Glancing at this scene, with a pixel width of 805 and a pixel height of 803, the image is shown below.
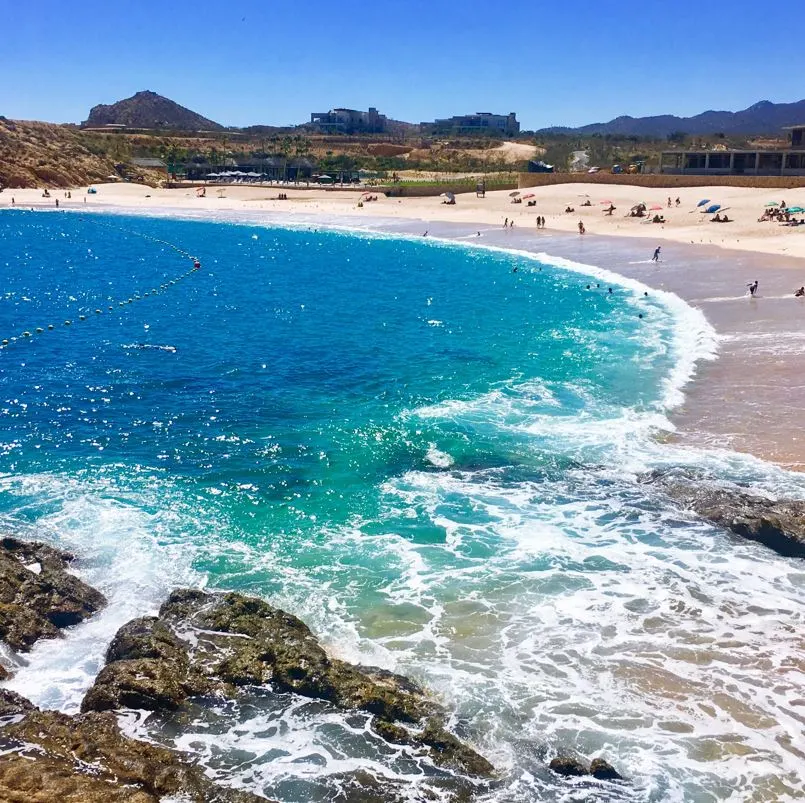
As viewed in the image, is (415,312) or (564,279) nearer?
(415,312)

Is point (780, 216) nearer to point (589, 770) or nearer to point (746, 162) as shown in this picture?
point (746, 162)

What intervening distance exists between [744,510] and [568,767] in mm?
7996

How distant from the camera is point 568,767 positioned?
9727mm

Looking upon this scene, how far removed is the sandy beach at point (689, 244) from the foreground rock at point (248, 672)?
11651 millimetres

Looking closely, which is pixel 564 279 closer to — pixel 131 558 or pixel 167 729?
pixel 131 558

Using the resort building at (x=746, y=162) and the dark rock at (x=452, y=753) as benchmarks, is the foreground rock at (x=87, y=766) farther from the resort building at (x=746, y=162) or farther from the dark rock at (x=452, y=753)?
the resort building at (x=746, y=162)

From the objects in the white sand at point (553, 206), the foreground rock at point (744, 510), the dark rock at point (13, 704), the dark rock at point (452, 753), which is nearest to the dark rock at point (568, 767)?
the dark rock at point (452, 753)

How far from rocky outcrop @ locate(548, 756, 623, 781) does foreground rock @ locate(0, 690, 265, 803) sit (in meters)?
3.63

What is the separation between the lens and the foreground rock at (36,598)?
12320 mm

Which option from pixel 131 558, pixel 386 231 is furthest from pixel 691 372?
pixel 386 231

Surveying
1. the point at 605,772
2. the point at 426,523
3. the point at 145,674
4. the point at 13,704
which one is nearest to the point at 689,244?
the point at 426,523

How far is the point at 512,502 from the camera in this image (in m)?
17.2

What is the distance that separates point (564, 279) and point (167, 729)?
38870 mm

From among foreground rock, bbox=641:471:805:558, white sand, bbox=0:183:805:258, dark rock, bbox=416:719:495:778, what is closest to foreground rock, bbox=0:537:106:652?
dark rock, bbox=416:719:495:778
